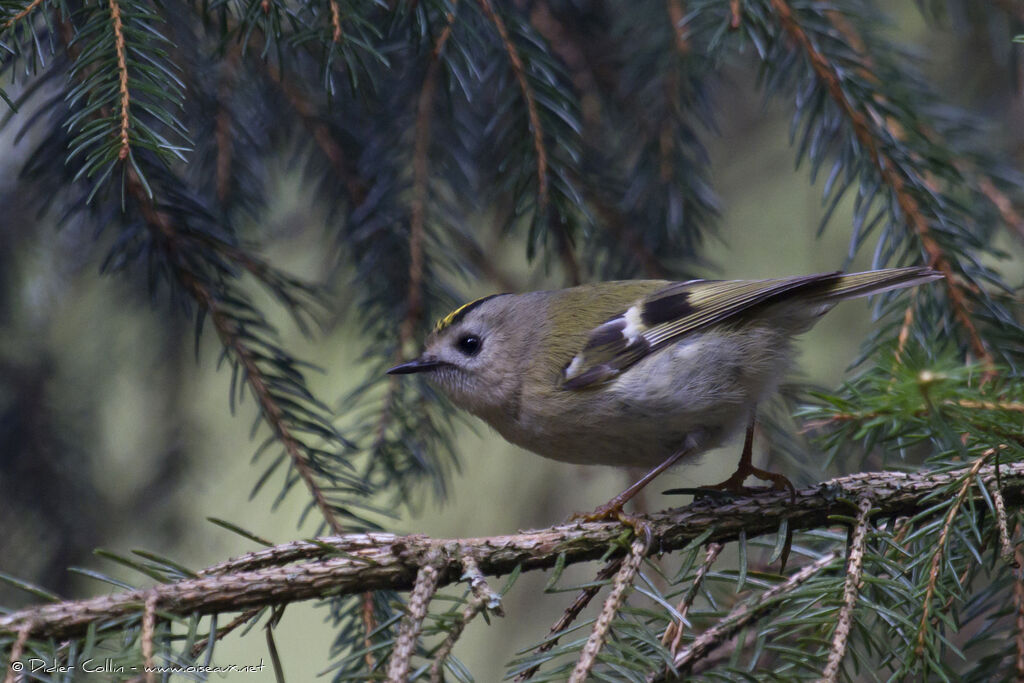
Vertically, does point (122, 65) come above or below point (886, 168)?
above

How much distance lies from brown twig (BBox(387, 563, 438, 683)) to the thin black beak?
1.83 feet

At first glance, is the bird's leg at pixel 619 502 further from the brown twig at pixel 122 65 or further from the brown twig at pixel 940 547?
the brown twig at pixel 122 65

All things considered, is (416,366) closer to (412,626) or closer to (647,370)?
(647,370)

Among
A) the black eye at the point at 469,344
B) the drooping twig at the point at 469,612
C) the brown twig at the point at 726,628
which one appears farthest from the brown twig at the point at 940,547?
the black eye at the point at 469,344

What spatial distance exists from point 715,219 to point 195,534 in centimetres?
117

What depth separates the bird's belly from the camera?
1250mm

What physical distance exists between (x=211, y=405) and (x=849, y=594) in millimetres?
1556

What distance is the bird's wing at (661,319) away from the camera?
129cm

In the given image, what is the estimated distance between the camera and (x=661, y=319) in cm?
139

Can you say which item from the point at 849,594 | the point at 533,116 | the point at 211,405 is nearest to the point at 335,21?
the point at 533,116

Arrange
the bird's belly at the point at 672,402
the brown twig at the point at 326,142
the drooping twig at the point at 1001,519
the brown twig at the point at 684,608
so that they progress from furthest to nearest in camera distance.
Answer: the brown twig at the point at 326,142 → the bird's belly at the point at 672,402 → the brown twig at the point at 684,608 → the drooping twig at the point at 1001,519

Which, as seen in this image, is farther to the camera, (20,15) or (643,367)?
(643,367)

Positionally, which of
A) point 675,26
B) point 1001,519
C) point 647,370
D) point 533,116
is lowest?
point 1001,519

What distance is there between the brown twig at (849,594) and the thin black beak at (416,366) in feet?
2.23
